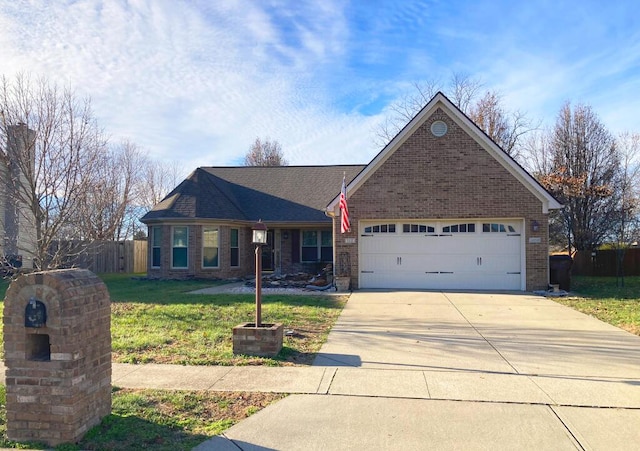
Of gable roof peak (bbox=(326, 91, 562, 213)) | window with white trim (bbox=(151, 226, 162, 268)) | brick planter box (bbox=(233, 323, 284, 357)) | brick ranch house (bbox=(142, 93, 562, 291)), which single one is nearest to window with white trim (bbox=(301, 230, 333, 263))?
brick ranch house (bbox=(142, 93, 562, 291))

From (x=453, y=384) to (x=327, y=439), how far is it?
2.31 metres

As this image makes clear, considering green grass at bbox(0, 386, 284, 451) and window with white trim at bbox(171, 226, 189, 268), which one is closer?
green grass at bbox(0, 386, 284, 451)

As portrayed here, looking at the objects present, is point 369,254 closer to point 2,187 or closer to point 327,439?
point 2,187

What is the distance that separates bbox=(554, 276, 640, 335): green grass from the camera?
10679 millimetres

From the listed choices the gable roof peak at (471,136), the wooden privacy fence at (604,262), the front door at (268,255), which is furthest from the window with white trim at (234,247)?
the wooden privacy fence at (604,262)

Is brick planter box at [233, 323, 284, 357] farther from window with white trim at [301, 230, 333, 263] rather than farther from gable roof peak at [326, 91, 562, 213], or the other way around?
window with white trim at [301, 230, 333, 263]

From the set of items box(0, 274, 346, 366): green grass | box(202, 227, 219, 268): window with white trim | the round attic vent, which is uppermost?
the round attic vent

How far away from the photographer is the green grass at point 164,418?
14.2 feet

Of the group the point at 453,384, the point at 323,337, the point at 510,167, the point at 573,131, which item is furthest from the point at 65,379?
the point at 573,131

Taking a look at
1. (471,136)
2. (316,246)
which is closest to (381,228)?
(471,136)

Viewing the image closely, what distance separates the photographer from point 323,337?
348 inches

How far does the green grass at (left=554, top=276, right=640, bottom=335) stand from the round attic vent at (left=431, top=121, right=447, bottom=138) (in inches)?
→ 260

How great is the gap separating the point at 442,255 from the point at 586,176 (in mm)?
13920

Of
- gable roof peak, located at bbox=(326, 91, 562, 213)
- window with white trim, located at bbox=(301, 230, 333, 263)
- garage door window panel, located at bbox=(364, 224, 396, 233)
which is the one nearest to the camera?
gable roof peak, located at bbox=(326, 91, 562, 213)
